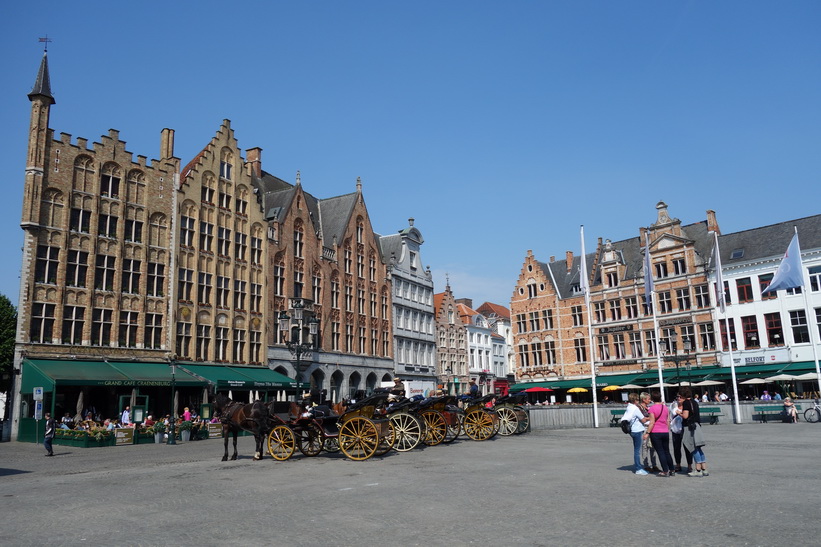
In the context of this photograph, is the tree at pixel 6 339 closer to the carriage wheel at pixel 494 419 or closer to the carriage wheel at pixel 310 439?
the carriage wheel at pixel 310 439

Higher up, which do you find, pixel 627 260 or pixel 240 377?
pixel 627 260

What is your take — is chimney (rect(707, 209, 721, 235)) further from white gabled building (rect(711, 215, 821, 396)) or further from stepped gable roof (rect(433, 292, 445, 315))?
stepped gable roof (rect(433, 292, 445, 315))

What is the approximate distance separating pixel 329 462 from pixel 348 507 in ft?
21.7

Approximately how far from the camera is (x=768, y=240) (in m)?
48.6

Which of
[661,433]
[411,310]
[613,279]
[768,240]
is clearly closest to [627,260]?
[613,279]

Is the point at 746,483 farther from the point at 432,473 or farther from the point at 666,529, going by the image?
the point at 432,473

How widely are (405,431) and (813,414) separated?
23226mm

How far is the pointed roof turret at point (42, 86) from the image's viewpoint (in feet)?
102

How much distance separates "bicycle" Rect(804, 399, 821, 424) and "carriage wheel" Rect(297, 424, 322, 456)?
2486 cm

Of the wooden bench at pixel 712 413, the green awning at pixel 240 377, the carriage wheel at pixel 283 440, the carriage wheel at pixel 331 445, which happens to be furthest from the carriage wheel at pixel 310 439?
the wooden bench at pixel 712 413

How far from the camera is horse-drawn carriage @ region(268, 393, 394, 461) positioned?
52.3 ft

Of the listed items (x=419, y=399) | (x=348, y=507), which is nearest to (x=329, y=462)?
(x=419, y=399)

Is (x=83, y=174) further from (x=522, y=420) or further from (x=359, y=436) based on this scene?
(x=522, y=420)

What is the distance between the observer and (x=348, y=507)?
9430 millimetres
